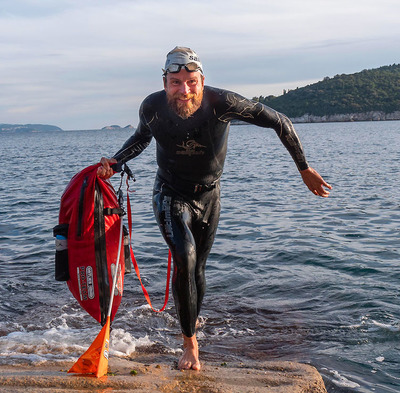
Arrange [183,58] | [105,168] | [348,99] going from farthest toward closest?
[348,99], [105,168], [183,58]

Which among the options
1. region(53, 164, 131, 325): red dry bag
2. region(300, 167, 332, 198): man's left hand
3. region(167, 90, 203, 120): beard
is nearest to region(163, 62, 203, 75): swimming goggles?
region(167, 90, 203, 120): beard

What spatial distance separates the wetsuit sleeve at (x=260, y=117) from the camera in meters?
4.96

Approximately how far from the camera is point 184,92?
489cm

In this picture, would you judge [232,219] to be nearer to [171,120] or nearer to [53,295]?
[53,295]

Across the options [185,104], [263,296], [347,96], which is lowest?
[263,296]

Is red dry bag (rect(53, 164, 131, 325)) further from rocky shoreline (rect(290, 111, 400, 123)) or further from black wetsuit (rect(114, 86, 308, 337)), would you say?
rocky shoreline (rect(290, 111, 400, 123))

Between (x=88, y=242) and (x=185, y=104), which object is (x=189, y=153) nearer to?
(x=185, y=104)

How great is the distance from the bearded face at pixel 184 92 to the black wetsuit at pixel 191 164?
0.05 metres

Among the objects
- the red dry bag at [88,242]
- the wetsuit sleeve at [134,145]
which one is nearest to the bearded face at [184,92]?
the wetsuit sleeve at [134,145]

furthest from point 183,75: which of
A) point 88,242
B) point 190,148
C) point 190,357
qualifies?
point 190,357

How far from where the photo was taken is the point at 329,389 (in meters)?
4.93

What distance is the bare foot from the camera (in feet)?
15.9

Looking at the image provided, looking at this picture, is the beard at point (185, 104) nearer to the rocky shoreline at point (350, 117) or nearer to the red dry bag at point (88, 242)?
the red dry bag at point (88, 242)

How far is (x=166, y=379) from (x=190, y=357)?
0.52 meters
